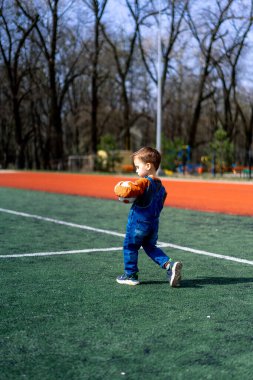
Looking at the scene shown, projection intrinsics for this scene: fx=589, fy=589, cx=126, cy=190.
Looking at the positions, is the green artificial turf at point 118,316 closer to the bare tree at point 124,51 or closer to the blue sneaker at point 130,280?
the blue sneaker at point 130,280

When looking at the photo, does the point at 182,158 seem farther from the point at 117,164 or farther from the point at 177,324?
the point at 177,324

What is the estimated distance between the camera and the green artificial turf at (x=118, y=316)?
10.4 feet

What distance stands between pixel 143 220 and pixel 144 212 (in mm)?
72

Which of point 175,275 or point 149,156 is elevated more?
point 149,156

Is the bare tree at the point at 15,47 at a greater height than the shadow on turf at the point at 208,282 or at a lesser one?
greater

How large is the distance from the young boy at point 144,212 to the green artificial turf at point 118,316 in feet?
0.57

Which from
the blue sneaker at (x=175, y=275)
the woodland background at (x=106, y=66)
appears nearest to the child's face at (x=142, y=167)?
the blue sneaker at (x=175, y=275)

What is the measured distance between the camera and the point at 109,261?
21.4 ft

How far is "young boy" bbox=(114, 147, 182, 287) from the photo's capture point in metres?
5.00

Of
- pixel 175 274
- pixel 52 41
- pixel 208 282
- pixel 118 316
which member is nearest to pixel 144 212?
pixel 175 274

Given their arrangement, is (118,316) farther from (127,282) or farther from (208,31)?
(208,31)

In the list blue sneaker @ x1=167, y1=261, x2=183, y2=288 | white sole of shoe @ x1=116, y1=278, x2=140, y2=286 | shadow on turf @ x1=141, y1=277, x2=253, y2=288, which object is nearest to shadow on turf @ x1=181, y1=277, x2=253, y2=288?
shadow on turf @ x1=141, y1=277, x2=253, y2=288

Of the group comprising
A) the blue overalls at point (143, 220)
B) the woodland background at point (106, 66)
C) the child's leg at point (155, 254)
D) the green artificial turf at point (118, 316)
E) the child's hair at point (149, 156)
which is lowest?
the green artificial turf at point (118, 316)

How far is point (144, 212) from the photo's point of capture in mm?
5145
